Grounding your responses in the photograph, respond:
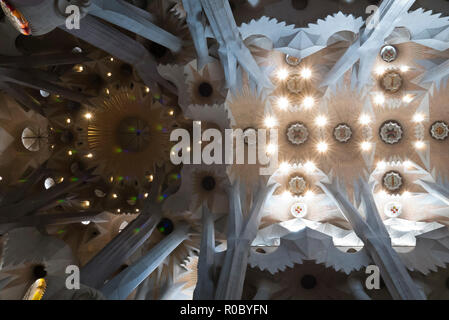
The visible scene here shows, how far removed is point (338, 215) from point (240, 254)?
4.89 m

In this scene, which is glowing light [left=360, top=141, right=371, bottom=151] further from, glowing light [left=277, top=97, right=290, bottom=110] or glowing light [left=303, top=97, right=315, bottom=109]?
glowing light [left=277, top=97, right=290, bottom=110]

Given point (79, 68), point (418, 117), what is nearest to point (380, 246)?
point (418, 117)

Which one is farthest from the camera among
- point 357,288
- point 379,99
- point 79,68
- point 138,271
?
point 79,68

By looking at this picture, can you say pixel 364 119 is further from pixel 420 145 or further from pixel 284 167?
pixel 284 167

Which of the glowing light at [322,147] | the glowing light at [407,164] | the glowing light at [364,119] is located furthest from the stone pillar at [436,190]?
the glowing light at [322,147]

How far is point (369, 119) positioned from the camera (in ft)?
32.8

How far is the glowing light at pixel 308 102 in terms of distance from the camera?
9.87 metres

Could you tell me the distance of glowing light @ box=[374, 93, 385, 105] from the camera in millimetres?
9688

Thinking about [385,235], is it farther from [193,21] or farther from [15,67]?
[15,67]

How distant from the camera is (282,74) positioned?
9664 millimetres

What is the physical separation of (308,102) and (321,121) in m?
0.77

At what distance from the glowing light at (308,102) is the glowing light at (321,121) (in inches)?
19.7

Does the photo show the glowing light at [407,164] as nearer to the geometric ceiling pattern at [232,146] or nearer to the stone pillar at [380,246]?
the geometric ceiling pattern at [232,146]
